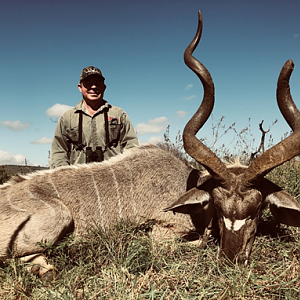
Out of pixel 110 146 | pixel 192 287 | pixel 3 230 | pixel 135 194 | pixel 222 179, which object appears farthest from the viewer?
pixel 110 146

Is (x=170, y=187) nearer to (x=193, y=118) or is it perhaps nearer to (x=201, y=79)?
(x=193, y=118)

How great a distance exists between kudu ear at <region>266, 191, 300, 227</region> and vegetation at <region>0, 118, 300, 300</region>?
0.24m

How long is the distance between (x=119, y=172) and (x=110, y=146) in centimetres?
149

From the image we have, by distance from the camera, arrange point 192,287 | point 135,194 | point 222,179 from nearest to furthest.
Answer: point 192,287 → point 222,179 → point 135,194

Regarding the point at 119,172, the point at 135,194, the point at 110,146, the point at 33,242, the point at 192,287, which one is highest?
the point at 110,146

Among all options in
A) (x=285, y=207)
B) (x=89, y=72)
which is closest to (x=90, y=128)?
(x=89, y=72)

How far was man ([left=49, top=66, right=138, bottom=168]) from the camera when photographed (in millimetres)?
4938

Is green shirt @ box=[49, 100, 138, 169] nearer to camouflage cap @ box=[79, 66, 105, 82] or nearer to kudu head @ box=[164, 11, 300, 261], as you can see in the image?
camouflage cap @ box=[79, 66, 105, 82]

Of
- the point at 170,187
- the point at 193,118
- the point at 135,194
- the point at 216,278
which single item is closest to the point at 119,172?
the point at 135,194

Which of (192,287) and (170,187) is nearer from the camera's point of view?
(192,287)

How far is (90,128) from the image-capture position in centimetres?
498

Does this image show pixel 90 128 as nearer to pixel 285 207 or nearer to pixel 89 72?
pixel 89 72

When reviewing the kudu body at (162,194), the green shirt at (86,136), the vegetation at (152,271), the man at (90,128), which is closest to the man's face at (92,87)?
the man at (90,128)

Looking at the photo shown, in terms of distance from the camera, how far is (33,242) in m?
2.79
